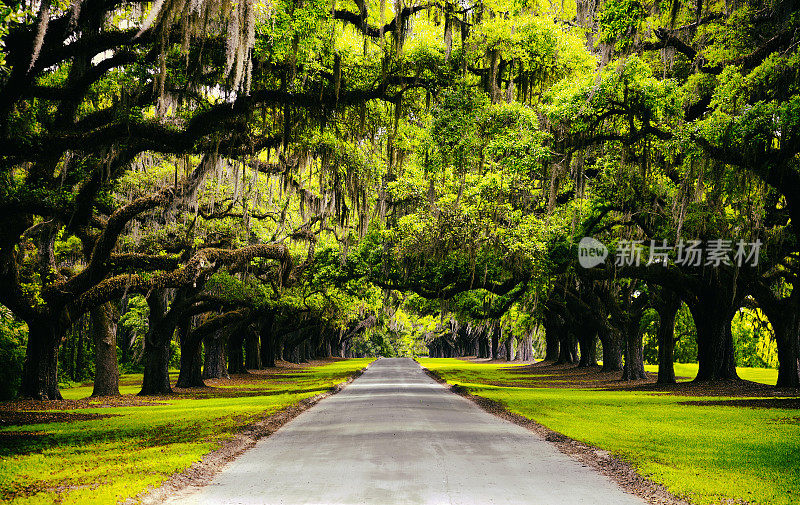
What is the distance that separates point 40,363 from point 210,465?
14460 millimetres

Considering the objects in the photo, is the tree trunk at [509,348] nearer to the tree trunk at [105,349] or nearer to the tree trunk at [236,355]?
the tree trunk at [236,355]

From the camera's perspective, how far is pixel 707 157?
604 inches

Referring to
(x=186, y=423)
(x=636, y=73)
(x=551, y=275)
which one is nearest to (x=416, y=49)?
(x=636, y=73)

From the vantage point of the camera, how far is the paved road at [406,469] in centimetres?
767

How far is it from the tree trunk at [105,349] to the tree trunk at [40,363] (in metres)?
3.18

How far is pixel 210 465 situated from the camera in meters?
9.88

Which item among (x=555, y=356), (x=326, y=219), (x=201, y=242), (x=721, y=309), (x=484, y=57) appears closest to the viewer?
(x=484, y=57)

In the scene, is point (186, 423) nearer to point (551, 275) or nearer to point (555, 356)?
point (551, 275)

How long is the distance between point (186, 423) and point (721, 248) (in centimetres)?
1776

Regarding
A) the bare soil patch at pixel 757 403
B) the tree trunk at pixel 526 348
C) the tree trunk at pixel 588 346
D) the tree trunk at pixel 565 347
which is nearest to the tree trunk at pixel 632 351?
the bare soil patch at pixel 757 403

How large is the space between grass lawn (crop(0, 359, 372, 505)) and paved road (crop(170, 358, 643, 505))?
960mm

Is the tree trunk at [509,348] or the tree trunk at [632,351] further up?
the tree trunk at [632,351]

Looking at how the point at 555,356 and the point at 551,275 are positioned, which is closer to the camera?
the point at 551,275

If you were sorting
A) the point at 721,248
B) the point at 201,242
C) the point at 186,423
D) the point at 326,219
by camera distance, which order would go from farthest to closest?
the point at 326,219
the point at 201,242
the point at 721,248
the point at 186,423
